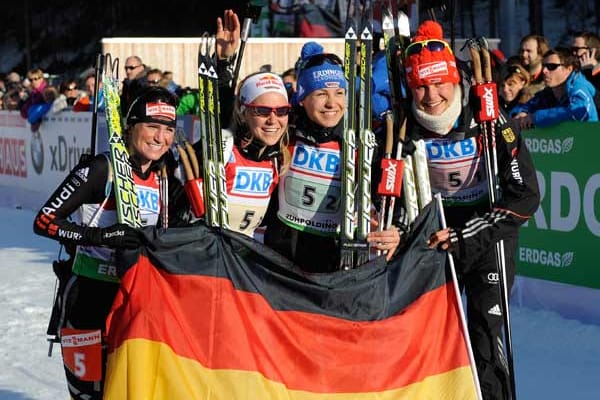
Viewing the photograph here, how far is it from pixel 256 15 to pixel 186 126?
6375mm

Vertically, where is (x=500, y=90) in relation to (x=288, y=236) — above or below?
above

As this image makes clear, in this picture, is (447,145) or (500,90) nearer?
(447,145)

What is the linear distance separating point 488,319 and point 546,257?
11.0 feet

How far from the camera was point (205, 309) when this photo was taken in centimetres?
449

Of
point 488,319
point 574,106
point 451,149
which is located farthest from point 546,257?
point 451,149

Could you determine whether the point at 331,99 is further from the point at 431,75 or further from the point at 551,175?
the point at 551,175

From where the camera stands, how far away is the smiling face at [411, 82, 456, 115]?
4.88 m

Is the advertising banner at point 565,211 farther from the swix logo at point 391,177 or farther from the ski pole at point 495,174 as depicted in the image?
the swix logo at point 391,177

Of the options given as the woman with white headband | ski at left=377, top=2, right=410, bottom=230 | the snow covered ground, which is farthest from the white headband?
the snow covered ground

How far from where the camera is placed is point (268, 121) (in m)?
4.89

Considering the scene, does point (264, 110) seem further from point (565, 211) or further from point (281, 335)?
point (565, 211)

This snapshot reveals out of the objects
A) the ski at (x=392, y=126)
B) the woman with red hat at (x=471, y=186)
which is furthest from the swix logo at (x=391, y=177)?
the woman with red hat at (x=471, y=186)

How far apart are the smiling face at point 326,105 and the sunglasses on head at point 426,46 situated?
339mm

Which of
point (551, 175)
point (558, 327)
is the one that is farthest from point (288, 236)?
point (551, 175)
